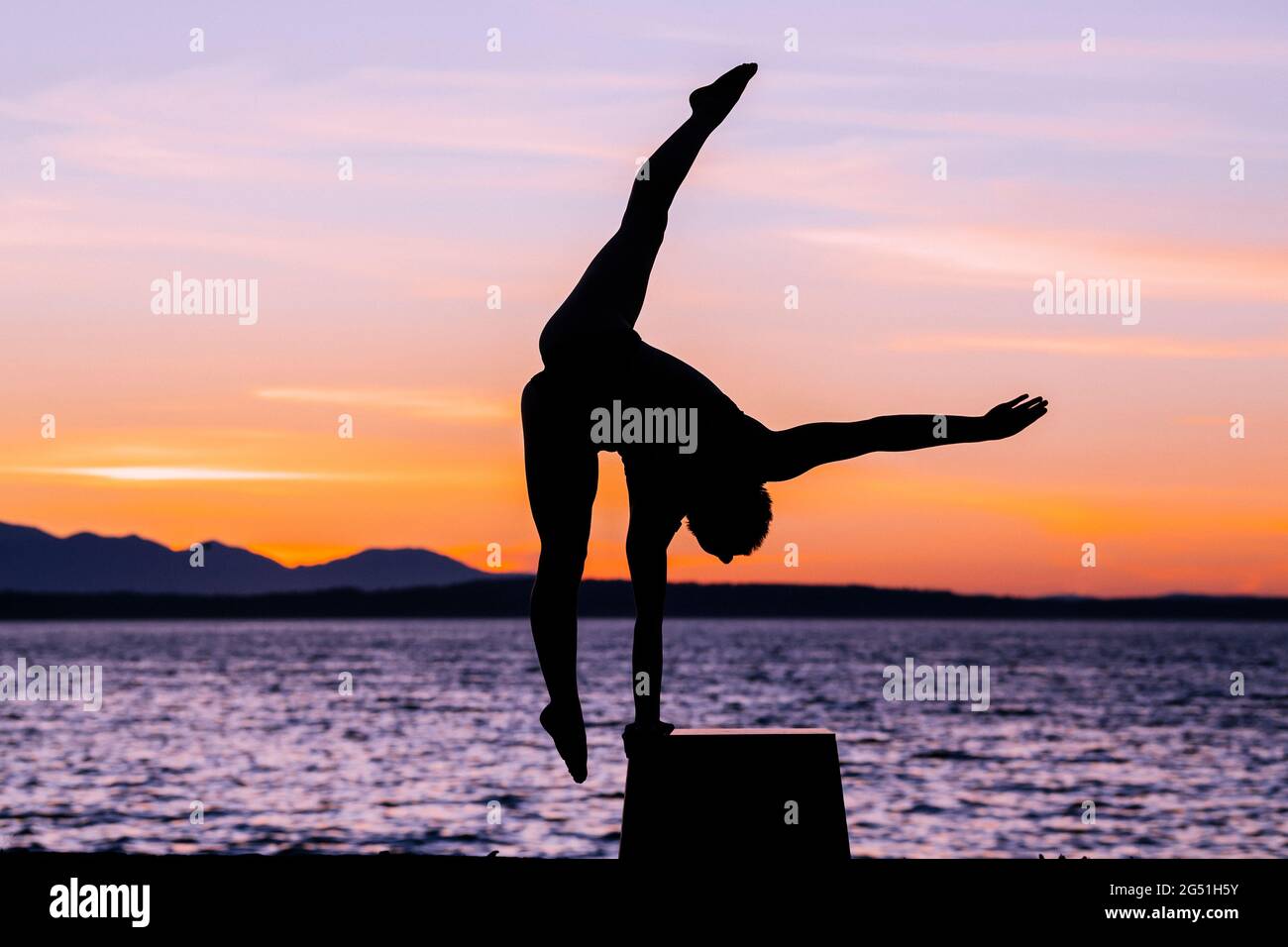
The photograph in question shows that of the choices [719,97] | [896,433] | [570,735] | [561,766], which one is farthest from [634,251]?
[561,766]

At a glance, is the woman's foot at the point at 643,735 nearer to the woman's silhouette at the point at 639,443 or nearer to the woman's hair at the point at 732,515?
the woman's silhouette at the point at 639,443

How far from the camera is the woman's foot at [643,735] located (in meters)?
6.59

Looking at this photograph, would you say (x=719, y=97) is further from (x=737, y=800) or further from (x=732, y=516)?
(x=737, y=800)

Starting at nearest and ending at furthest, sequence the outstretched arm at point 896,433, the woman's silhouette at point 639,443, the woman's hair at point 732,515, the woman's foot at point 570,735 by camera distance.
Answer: the outstretched arm at point 896,433 < the woman's silhouette at point 639,443 < the woman's foot at point 570,735 < the woman's hair at point 732,515

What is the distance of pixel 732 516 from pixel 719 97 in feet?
5.79

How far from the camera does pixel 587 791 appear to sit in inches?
1296

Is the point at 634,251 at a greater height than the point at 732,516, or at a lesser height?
greater

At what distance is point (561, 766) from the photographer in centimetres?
3891

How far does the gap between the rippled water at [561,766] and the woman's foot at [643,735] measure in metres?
17.6

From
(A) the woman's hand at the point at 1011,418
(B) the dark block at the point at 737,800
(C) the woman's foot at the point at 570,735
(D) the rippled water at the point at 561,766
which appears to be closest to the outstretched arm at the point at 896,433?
(A) the woman's hand at the point at 1011,418

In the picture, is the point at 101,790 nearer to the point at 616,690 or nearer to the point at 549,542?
the point at 549,542

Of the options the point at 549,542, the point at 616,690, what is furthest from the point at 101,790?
the point at 616,690
